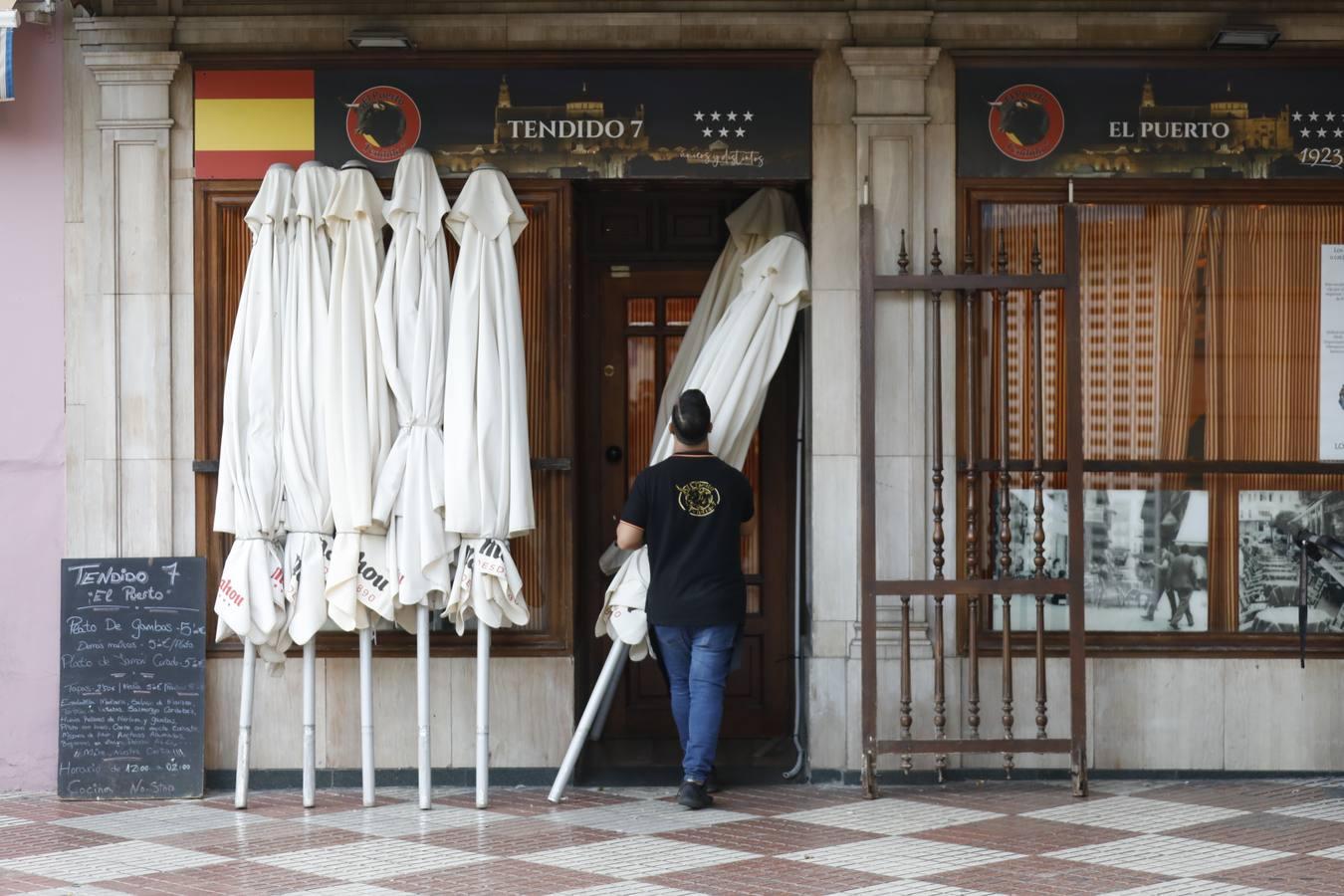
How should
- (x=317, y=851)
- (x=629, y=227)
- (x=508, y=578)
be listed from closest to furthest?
1. (x=317, y=851)
2. (x=508, y=578)
3. (x=629, y=227)

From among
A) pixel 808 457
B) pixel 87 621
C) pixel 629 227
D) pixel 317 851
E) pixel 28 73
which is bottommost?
pixel 317 851

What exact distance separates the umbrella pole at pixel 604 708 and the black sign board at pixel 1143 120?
306 centimetres

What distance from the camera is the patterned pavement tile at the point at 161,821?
25.5ft

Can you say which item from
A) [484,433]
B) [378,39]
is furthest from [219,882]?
[378,39]

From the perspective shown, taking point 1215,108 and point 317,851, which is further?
point 1215,108

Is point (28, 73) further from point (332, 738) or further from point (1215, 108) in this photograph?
point (1215, 108)

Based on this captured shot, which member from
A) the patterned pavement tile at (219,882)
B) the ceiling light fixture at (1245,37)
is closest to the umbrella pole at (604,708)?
the patterned pavement tile at (219,882)

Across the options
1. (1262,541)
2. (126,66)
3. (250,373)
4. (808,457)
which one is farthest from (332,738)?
→ (1262,541)

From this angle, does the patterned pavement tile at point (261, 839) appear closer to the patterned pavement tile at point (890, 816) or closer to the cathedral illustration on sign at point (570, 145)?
the patterned pavement tile at point (890, 816)

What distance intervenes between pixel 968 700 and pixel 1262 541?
1824 mm

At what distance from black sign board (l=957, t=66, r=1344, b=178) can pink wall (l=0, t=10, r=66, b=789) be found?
474 centimetres

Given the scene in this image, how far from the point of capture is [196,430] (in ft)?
29.0

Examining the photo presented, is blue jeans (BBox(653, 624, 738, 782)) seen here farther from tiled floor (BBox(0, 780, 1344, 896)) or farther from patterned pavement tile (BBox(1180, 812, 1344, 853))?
patterned pavement tile (BBox(1180, 812, 1344, 853))

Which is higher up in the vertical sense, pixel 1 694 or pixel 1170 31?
pixel 1170 31
